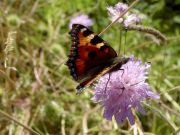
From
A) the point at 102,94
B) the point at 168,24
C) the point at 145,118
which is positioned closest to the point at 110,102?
the point at 102,94

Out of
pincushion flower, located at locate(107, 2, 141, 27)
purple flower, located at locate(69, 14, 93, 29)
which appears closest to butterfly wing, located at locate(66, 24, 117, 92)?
pincushion flower, located at locate(107, 2, 141, 27)

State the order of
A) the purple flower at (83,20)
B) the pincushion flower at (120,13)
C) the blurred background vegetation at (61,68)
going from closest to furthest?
the pincushion flower at (120,13), the blurred background vegetation at (61,68), the purple flower at (83,20)

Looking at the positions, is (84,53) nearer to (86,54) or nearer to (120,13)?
(86,54)

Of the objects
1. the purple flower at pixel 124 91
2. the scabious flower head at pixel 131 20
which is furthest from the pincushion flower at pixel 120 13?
the purple flower at pixel 124 91

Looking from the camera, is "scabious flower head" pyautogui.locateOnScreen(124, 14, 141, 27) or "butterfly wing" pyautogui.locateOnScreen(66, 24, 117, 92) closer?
"butterfly wing" pyautogui.locateOnScreen(66, 24, 117, 92)

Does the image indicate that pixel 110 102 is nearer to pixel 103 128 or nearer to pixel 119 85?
pixel 119 85

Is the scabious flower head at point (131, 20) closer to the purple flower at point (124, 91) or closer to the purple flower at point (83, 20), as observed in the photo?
the purple flower at point (124, 91)

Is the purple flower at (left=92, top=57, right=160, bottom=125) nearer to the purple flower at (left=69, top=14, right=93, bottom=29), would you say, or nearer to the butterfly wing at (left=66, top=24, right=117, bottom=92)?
the butterfly wing at (left=66, top=24, right=117, bottom=92)
